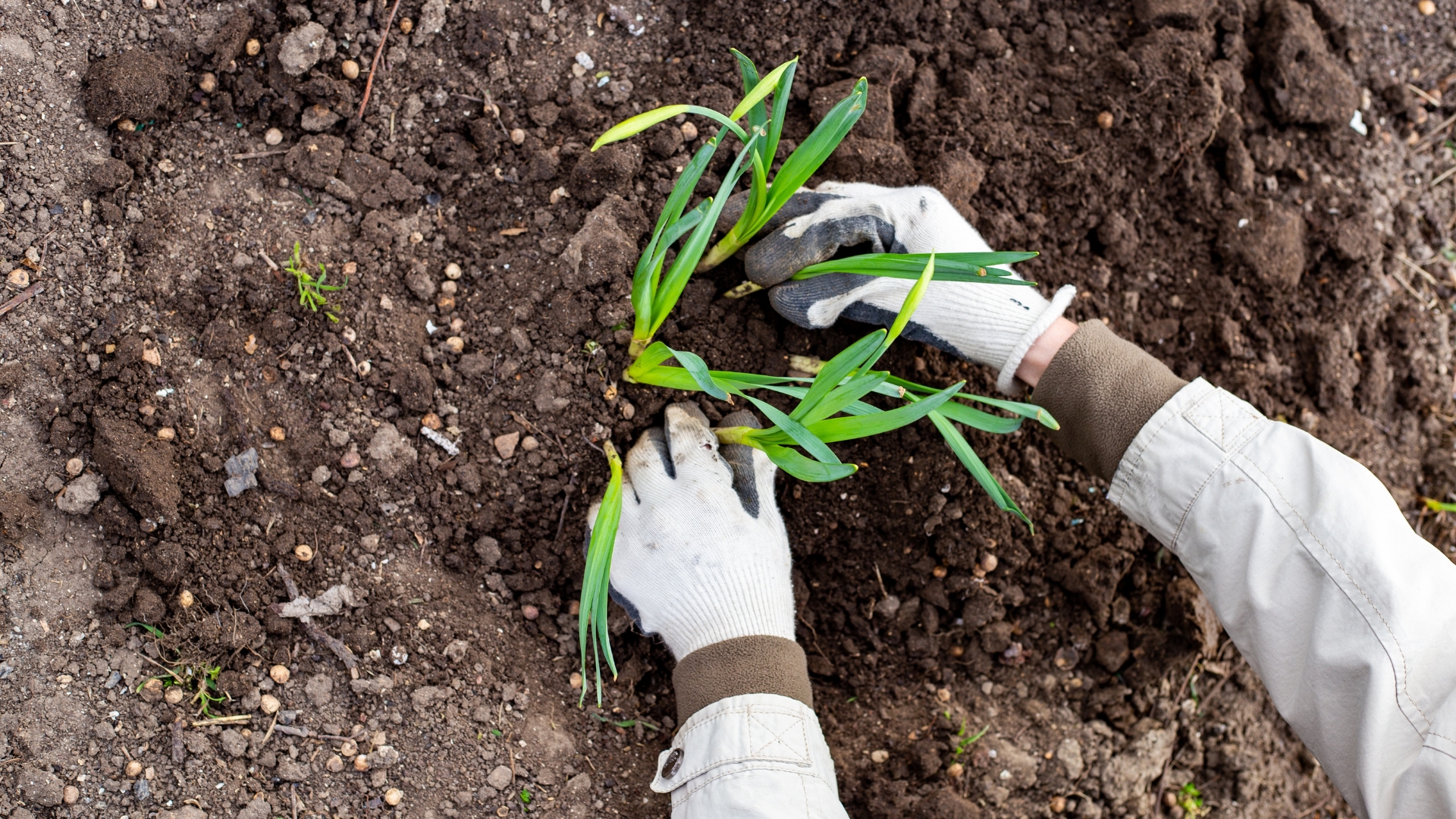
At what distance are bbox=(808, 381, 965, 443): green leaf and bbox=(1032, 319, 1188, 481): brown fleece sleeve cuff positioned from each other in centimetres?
37

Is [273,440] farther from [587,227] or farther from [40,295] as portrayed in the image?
[587,227]

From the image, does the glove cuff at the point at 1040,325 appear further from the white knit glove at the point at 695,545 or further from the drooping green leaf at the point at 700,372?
the drooping green leaf at the point at 700,372

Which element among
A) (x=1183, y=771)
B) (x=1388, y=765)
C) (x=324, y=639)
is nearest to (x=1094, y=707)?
(x=1183, y=771)

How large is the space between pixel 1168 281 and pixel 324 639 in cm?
185

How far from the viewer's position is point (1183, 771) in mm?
1873

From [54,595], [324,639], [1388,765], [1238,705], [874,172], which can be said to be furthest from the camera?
[1238,705]

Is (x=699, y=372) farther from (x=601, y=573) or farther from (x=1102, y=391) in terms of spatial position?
(x=1102, y=391)

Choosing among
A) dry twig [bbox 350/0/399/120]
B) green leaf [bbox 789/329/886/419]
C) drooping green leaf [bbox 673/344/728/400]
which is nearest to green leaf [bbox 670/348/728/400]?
drooping green leaf [bbox 673/344/728/400]

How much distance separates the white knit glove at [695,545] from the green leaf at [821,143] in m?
0.46

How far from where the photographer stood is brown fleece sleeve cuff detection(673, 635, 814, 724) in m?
1.55

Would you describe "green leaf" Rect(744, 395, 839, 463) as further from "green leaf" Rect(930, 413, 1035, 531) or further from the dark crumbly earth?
the dark crumbly earth

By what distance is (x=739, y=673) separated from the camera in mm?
1551

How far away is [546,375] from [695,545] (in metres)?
0.42

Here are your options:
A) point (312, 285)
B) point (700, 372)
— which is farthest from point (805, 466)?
point (312, 285)
